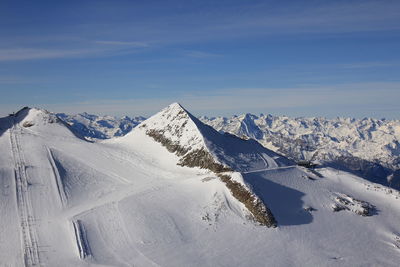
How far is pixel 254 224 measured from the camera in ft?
154

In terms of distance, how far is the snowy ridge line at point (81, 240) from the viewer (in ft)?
127

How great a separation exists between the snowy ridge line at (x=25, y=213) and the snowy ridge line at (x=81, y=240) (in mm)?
4067

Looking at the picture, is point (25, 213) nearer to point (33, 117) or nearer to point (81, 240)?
point (81, 240)

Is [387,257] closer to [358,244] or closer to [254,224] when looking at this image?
[358,244]

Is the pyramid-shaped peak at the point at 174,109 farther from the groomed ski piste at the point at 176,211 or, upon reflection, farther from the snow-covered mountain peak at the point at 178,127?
the groomed ski piste at the point at 176,211

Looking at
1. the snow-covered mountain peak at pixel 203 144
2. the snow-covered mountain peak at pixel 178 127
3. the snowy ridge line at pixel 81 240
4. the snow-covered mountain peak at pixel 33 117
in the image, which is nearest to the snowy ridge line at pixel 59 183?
the snowy ridge line at pixel 81 240

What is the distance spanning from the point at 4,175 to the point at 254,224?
37.8 metres

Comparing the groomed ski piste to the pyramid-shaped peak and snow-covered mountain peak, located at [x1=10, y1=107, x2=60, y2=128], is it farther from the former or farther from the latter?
snow-covered mountain peak, located at [x1=10, y1=107, x2=60, y2=128]

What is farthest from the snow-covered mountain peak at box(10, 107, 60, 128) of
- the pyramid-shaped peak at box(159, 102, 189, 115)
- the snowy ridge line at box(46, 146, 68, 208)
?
the pyramid-shaped peak at box(159, 102, 189, 115)

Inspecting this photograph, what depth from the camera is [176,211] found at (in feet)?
161

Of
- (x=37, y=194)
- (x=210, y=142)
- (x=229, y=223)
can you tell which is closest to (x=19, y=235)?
(x=37, y=194)

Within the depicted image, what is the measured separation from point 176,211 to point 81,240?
1279 centimetres

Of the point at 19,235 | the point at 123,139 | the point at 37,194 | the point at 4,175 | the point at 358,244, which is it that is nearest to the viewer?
the point at 19,235

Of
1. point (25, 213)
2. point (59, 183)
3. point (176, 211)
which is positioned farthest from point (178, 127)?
point (25, 213)
